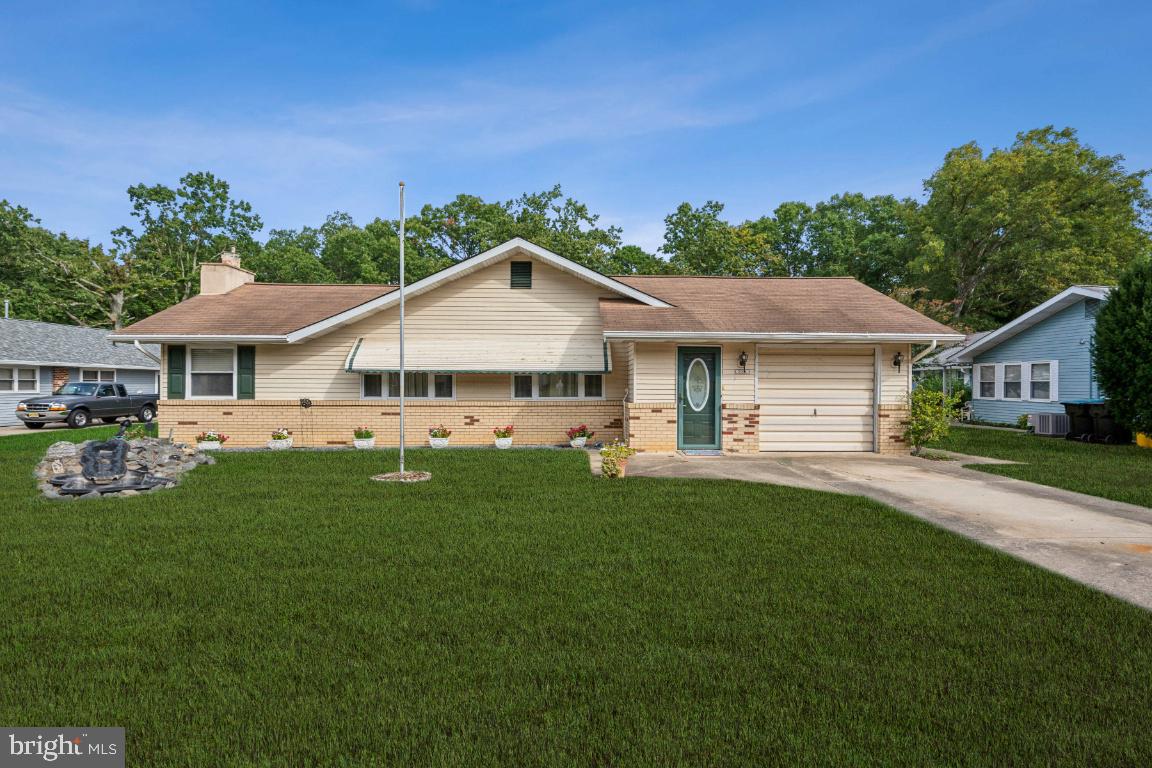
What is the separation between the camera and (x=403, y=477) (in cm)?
1018

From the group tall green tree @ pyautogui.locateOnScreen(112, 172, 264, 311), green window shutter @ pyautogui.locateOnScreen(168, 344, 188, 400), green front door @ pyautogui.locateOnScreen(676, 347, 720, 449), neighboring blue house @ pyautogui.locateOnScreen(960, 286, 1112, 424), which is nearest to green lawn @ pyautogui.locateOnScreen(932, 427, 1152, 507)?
neighboring blue house @ pyautogui.locateOnScreen(960, 286, 1112, 424)

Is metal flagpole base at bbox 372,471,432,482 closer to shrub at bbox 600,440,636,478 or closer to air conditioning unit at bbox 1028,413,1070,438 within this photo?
shrub at bbox 600,440,636,478

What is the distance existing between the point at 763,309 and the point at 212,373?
1399 cm

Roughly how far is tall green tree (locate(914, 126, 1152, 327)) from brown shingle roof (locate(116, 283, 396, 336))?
3200cm

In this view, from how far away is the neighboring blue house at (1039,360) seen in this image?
1931 centimetres

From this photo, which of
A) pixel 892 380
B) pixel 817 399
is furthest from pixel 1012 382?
pixel 817 399

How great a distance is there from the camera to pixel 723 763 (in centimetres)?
269

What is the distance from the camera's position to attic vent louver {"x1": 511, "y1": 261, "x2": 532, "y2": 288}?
15398 mm

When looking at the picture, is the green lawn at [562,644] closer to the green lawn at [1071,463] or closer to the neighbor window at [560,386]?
the green lawn at [1071,463]

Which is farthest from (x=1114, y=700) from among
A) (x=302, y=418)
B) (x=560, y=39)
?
(x=560, y=39)

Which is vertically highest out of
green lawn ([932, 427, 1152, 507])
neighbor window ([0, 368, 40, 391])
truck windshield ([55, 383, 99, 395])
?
neighbor window ([0, 368, 40, 391])

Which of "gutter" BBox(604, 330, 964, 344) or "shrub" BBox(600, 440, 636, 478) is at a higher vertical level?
"gutter" BBox(604, 330, 964, 344)

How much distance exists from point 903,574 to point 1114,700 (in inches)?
80.4

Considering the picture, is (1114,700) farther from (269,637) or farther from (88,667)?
(88,667)
